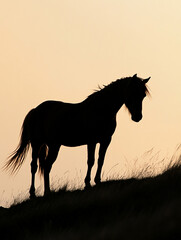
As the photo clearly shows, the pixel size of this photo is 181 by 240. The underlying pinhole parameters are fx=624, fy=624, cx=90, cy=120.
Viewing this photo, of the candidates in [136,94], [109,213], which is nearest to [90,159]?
[136,94]

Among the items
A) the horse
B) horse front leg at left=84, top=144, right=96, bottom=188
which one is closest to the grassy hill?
horse front leg at left=84, top=144, right=96, bottom=188

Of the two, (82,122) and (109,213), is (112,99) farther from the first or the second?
(109,213)

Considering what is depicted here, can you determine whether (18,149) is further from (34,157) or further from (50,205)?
(50,205)

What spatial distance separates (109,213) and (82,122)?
3.78 metres

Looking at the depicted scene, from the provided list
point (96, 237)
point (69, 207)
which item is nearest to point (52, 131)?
point (69, 207)

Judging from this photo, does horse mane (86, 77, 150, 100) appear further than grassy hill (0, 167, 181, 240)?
Yes

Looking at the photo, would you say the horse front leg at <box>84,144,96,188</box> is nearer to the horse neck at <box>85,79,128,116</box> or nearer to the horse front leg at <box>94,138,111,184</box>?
the horse front leg at <box>94,138,111,184</box>

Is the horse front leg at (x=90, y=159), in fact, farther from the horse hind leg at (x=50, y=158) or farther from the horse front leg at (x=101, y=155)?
the horse hind leg at (x=50, y=158)

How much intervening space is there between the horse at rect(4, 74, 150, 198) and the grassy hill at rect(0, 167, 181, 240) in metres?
1.05

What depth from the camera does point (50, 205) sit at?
468 inches

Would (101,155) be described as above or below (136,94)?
below

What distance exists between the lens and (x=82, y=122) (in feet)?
45.8

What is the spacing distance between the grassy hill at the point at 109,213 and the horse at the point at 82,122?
3.44 ft

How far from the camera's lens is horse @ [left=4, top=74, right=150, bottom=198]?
13.3 meters
